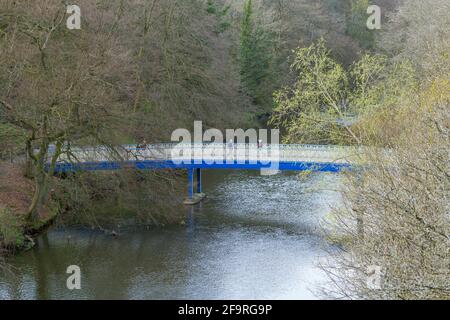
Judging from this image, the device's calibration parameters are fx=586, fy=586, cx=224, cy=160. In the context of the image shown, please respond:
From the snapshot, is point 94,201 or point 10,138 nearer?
point 10,138

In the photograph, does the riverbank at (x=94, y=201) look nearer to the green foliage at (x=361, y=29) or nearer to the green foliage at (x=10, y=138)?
the green foliage at (x=10, y=138)

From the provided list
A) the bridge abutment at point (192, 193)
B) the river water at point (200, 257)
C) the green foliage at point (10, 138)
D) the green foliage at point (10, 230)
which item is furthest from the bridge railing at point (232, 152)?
the green foliage at point (10, 230)

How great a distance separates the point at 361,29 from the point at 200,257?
104 feet

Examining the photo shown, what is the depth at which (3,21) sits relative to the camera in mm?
19016

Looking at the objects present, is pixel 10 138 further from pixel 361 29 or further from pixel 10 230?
pixel 361 29

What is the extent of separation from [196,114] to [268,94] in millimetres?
9575

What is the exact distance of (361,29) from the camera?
44375mm

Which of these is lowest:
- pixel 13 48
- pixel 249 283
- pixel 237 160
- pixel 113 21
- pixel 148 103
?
pixel 249 283

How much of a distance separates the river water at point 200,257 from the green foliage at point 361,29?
23.7m

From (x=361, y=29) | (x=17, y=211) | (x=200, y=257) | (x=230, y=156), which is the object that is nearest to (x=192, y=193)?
(x=230, y=156)

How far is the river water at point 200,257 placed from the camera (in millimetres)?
15094

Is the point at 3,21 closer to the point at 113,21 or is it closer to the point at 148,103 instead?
the point at 113,21

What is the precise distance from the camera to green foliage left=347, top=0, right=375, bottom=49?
4441 centimetres
